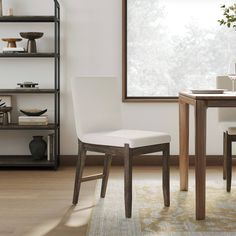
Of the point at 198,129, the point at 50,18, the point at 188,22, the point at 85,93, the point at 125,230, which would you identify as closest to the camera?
the point at 125,230

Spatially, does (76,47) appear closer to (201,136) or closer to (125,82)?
(125,82)

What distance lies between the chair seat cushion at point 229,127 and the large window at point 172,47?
99cm

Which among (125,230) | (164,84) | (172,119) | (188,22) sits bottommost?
(125,230)

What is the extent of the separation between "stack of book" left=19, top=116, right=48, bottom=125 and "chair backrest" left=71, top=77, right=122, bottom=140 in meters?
1.22

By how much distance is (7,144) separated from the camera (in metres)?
4.84

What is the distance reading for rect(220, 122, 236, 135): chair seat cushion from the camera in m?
3.65

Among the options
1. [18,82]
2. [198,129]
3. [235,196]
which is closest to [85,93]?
[198,129]

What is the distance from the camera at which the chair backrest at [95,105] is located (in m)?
3.31

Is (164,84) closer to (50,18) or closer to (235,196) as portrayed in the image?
(50,18)

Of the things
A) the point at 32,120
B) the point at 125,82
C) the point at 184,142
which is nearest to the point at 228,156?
the point at 184,142

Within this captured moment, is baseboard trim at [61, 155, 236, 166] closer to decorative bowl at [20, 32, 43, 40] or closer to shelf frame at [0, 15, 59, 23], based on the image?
decorative bowl at [20, 32, 43, 40]

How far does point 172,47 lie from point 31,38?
121 cm

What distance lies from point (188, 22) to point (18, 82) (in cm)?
156

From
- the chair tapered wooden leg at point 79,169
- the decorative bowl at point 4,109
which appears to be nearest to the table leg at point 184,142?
the chair tapered wooden leg at point 79,169
